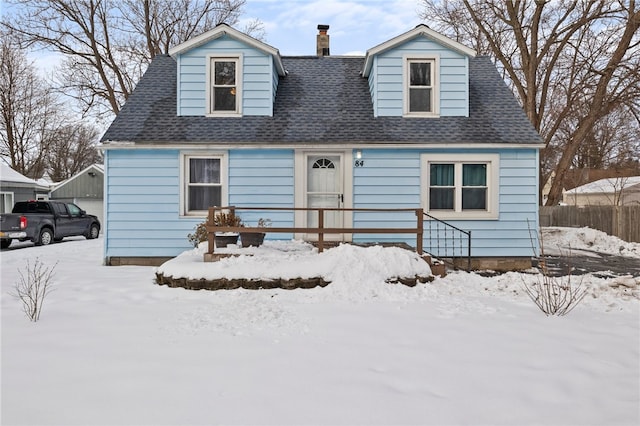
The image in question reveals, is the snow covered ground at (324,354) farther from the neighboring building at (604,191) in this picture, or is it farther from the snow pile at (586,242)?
the neighboring building at (604,191)

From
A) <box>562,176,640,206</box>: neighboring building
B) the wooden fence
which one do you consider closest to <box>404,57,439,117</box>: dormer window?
the wooden fence

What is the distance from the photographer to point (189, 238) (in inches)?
394

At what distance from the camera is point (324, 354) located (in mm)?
4234

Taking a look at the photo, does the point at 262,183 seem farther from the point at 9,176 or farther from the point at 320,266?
the point at 9,176

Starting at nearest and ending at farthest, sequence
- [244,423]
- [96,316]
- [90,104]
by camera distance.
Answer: [244,423], [96,316], [90,104]

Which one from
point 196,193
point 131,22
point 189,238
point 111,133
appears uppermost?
point 131,22

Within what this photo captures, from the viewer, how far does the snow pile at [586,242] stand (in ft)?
45.1

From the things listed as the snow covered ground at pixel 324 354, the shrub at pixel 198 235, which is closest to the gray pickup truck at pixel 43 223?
the shrub at pixel 198 235

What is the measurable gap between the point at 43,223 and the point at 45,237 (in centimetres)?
57

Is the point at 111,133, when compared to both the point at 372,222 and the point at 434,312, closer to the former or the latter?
the point at 372,222

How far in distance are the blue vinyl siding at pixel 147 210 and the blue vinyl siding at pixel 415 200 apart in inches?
171

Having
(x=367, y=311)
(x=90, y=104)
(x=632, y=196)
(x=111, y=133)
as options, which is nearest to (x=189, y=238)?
(x=111, y=133)

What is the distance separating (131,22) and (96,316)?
20.8 m

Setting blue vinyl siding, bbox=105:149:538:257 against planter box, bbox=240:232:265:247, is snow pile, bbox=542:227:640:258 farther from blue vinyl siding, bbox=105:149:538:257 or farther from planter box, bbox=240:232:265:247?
planter box, bbox=240:232:265:247
